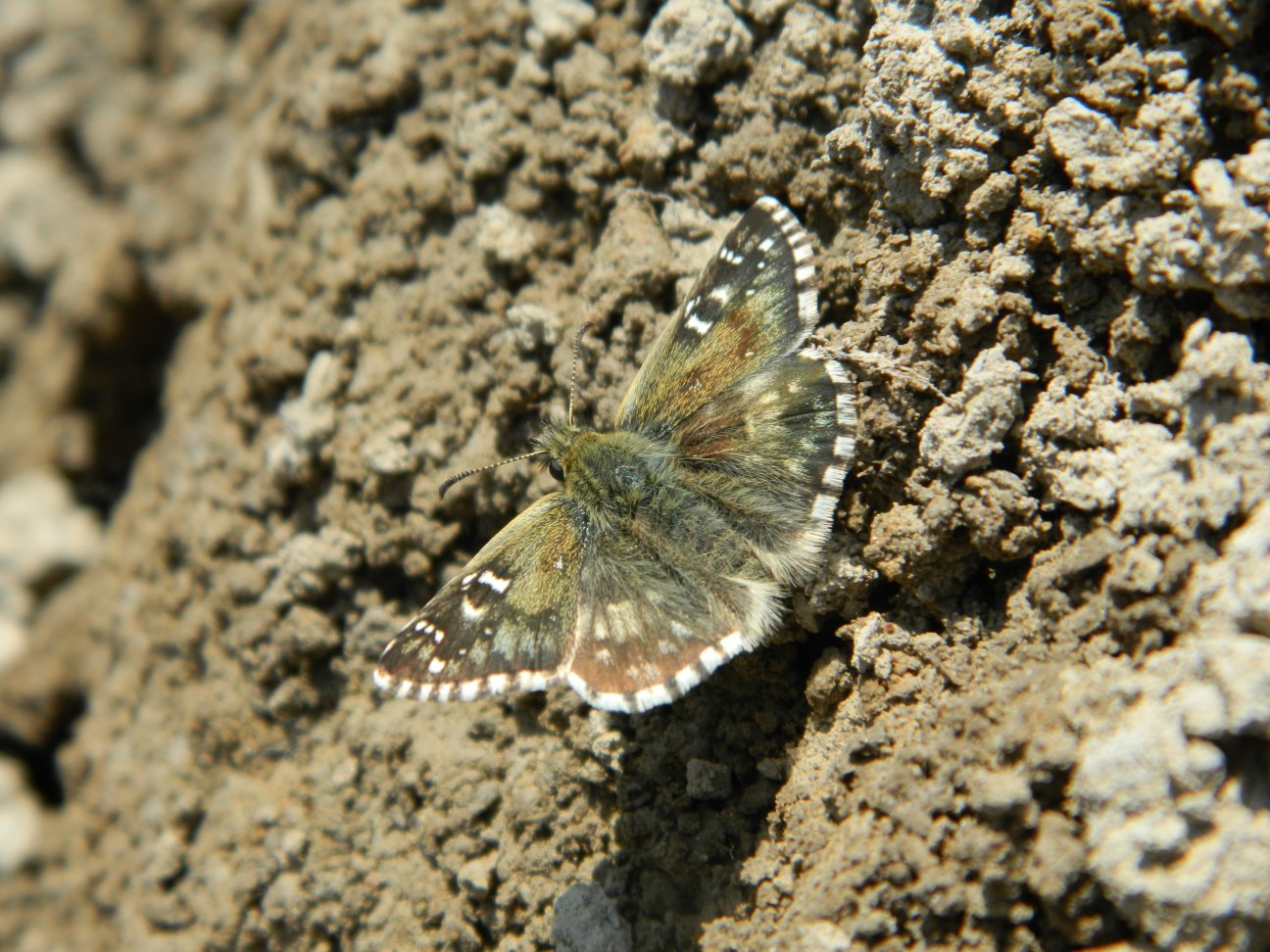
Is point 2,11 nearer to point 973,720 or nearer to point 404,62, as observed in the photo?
point 404,62

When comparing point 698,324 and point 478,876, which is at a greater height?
point 698,324

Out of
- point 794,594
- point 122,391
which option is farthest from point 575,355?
point 122,391

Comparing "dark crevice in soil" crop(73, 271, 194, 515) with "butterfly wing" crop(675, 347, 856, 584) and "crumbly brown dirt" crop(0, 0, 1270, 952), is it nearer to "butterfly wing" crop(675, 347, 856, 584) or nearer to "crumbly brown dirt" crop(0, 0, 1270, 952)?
"crumbly brown dirt" crop(0, 0, 1270, 952)

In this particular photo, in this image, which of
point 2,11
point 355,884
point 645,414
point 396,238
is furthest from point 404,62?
point 2,11

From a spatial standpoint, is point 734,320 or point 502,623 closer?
point 502,623

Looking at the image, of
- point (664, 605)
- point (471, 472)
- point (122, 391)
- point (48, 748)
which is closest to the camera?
point (664, 605)

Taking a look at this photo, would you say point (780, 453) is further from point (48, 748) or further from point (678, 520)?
point (48, 748)
